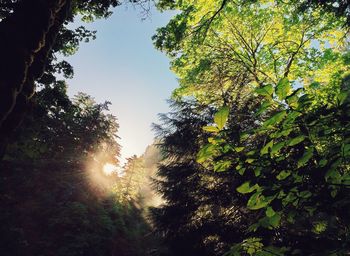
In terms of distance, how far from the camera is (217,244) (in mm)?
10547

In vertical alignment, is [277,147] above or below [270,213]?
above

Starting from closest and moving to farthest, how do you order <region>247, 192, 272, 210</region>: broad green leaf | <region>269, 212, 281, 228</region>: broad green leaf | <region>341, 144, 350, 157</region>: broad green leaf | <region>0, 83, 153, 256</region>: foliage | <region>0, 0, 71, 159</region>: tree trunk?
<region>341, 144, 350, 157</region>: broad green leaf
<region>269, 212, 281, 228</region>: broad green leaf
<region>247, 192, 272, 210</region>: broad green leaf
<region>0, 0, 71, 159</region>: tree trunk
<region>0, 83, 153, 256</region>: foliage

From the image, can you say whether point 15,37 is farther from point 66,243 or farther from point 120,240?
point 120,240

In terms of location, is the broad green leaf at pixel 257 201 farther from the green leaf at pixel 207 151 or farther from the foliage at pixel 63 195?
the foliage at pixel 63 195

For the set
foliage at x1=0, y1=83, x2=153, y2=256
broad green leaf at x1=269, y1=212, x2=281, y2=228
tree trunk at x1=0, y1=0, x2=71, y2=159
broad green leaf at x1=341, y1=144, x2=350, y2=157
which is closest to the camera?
broad green leaf at x1=341, y1=144, x2=350, y2=157

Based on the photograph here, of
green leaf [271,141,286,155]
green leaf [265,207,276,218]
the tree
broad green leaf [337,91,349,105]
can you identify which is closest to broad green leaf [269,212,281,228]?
green leaf [265,207,276,218]

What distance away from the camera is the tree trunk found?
3.69 m

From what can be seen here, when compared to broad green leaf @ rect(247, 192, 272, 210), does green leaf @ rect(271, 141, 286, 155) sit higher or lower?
higher

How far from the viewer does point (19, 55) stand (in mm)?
3828

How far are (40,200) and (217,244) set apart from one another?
17.9 metres

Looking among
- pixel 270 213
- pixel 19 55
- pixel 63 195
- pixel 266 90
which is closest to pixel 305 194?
pixel 270 213

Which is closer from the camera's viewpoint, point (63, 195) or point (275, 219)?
point (275, 219)

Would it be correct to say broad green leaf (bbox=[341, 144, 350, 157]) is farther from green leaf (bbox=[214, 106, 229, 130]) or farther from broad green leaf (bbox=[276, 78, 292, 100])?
green leaf (bbox=[214, 106, 229, 130])

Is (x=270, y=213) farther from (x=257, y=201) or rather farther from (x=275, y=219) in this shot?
(x=257, y=201)
